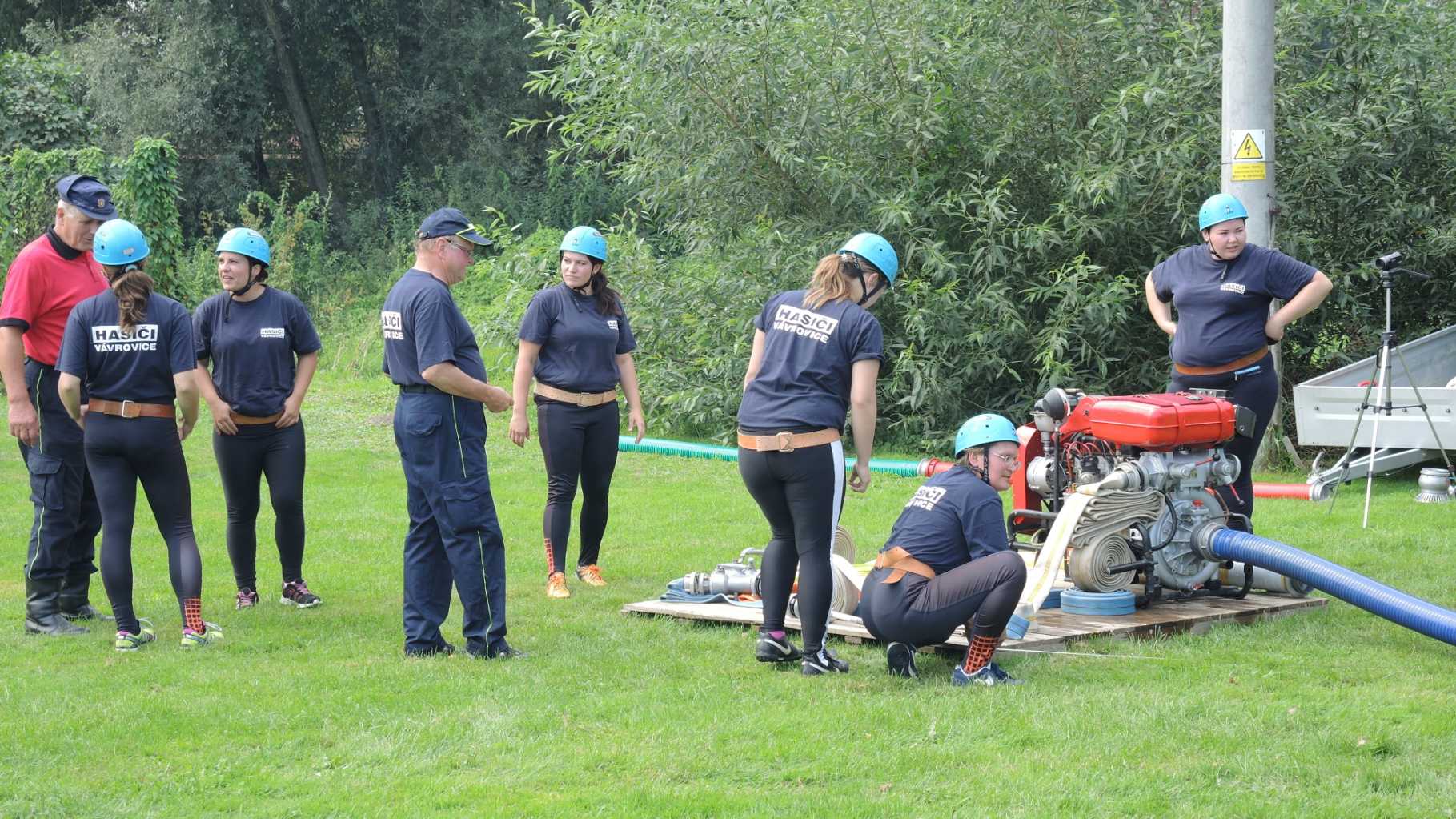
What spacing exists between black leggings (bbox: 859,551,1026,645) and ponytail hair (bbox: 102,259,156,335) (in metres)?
3.19

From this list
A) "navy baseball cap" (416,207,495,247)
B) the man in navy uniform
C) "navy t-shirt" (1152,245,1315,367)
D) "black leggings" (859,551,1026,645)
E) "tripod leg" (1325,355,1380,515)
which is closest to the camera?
"black leggings" (859,551,1026,645)

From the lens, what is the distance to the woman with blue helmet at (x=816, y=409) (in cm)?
552

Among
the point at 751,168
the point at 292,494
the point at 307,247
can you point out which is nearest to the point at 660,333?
the point at 751,168

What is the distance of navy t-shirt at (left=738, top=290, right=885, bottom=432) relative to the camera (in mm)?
5516

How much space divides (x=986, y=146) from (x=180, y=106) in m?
18.8

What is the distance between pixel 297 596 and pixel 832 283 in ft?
10.7

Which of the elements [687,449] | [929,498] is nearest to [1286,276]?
[929,498]

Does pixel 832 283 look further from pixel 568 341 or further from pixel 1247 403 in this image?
pixel 1247 403

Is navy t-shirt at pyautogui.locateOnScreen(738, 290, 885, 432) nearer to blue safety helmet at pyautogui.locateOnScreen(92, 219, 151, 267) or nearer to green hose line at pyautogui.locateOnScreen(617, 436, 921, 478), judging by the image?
blue safety helmet at pyautogui.locateOnScreen(92, 219, 151, 267)

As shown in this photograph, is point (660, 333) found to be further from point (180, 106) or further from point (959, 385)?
point (180, 106)

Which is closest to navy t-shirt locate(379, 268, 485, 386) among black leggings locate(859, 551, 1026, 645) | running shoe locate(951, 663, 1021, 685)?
black leggings locate(859, 551, 1026, 645)

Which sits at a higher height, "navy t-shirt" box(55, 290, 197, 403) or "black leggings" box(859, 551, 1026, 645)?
"navy t-shirt" box(55, 290, 197, 403)

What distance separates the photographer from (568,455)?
7.33 metres

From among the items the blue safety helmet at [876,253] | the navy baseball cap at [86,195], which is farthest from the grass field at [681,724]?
the navy baseball cap at [86,195]
